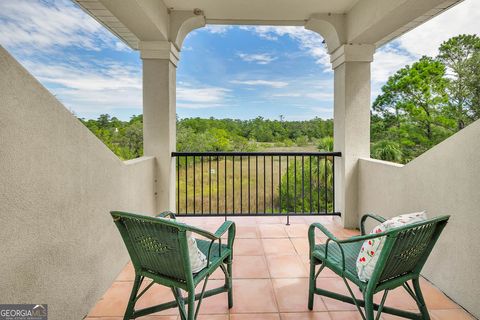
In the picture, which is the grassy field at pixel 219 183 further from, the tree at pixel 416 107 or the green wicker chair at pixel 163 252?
the tree at pixel 416 107

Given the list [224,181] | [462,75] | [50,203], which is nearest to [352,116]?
[224,181]

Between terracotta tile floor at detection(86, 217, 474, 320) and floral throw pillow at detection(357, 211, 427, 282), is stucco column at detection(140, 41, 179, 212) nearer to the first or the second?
terracotta tile floor at detection(86, 217, 474, 320)

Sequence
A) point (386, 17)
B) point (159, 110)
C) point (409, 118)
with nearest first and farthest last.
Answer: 1. point (386, 17)
2. point (159, 110)
3. point (409, 118)

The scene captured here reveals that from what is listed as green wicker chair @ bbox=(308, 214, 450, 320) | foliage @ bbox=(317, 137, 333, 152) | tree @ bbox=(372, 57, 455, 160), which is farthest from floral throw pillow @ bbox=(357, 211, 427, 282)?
tree @ bbox=(372, 57, 455, 160)

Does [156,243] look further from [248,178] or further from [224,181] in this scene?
[224,181]

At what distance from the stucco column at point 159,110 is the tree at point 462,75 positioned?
1152cm

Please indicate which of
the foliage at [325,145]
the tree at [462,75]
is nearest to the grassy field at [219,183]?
the foliage at [325,145]

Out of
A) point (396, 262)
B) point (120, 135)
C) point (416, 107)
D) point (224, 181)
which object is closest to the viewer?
point (396, 262)

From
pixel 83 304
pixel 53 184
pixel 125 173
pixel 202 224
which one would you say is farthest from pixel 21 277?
pixel 202 224

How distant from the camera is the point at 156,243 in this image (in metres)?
1.40

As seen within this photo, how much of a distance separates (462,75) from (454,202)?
41.1 feet

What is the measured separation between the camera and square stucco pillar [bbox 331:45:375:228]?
3383 mm

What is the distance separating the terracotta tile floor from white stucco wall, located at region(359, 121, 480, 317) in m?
0.14

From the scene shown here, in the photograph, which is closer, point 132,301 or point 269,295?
point 132,301
